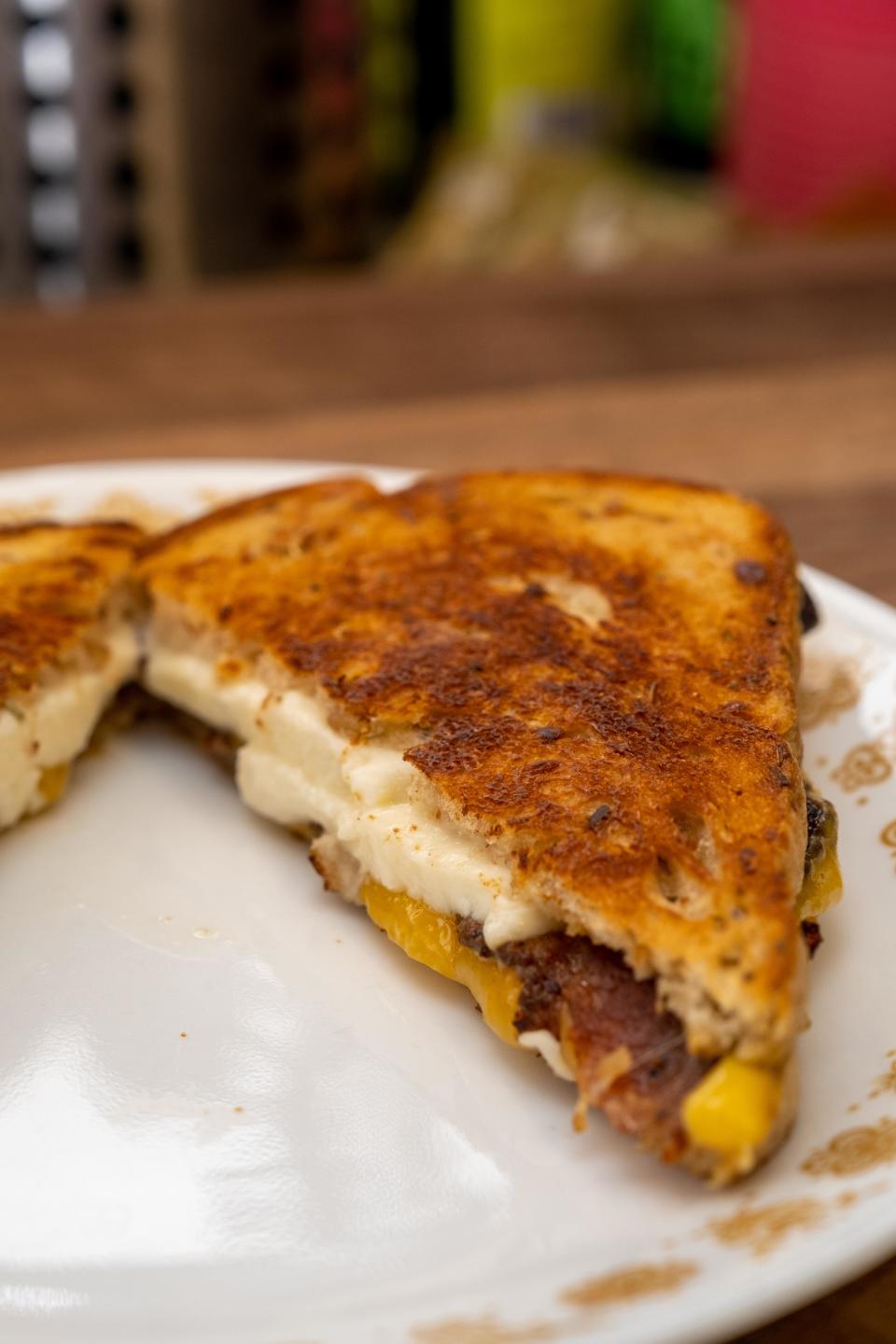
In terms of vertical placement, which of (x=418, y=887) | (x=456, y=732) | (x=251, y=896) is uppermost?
(x=456, y=732)

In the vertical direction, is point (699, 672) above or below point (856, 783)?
above

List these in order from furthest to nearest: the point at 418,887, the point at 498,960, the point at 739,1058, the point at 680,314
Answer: the point at 680,314 < the point at 418,887 < the point at 498,960 < the point at 739,1058

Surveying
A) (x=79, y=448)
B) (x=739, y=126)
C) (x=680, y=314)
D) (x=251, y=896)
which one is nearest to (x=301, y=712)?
(x=251, y=896)

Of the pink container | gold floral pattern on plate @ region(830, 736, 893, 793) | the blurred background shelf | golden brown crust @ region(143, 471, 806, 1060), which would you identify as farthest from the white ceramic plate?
the pink container

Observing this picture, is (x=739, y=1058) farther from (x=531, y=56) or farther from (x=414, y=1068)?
(x=531, y=56)

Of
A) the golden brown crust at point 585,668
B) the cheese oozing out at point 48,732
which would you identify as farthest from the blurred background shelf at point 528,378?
the cheese oozing out at point 48,732

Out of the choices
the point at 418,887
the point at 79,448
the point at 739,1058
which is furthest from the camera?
the point at 79,448

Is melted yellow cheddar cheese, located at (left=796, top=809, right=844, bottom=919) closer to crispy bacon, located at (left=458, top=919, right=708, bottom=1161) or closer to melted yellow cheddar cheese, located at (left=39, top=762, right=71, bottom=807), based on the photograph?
crispy bacon, located at (left=458, top=919, right=708, bottom=1161)
